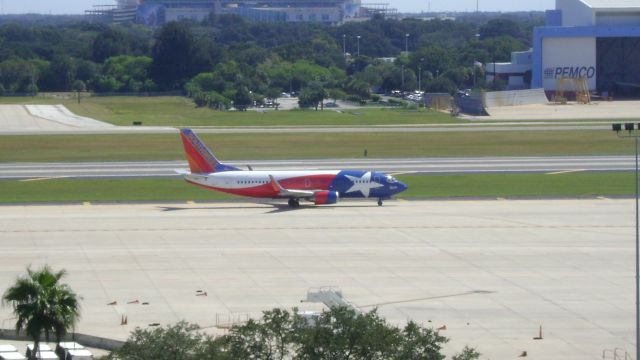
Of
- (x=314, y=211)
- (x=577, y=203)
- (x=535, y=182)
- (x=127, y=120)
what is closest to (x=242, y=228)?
(x=314, y=211)

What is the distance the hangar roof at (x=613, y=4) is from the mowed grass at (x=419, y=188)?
94139 millimetres

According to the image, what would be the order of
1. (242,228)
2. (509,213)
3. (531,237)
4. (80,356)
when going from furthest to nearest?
(509,213) → (242,228) → (531,237) → (80,356)

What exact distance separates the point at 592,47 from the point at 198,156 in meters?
113

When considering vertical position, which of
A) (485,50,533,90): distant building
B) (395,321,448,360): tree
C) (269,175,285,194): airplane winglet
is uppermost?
(485,50,533,90): distant building

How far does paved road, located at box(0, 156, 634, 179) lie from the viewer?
298 ft

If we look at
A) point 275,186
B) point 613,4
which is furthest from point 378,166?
point 613,4

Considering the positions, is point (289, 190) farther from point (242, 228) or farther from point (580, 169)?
point (580, 169)

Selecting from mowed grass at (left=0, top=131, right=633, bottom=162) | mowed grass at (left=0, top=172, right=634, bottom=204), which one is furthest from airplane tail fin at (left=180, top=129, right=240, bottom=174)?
mowed grass at (left=0, top=131, right=633, bottom=162)

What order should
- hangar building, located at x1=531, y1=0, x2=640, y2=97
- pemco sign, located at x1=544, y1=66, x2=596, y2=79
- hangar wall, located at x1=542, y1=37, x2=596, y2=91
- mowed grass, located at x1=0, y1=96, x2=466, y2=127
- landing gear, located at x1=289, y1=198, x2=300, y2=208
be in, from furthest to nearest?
pemco sign, located at x1=544, y1=66, x2=596, y2=79
hangar wall, located at x1=542, y1=37, x2=596, y2=91
hangar building, located at x1=531, y1=0, x2=640, y2=97
mowed grass, located at x1=0, y1=96, x2=466, y2=127
landing gear, located at x1=289, y1=198, x2=300, y2=208

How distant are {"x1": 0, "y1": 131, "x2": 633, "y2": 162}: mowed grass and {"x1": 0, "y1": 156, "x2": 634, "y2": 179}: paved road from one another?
4.16m

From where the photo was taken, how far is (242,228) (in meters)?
64.3

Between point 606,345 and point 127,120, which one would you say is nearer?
point 606,345

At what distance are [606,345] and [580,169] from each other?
52.7 m

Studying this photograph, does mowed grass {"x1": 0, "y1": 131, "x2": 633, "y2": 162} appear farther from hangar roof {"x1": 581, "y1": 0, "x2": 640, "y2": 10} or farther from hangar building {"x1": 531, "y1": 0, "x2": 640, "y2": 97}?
hangar roof {"x1": 581, "y1": 0, "x2": 640, "y2": 10}
